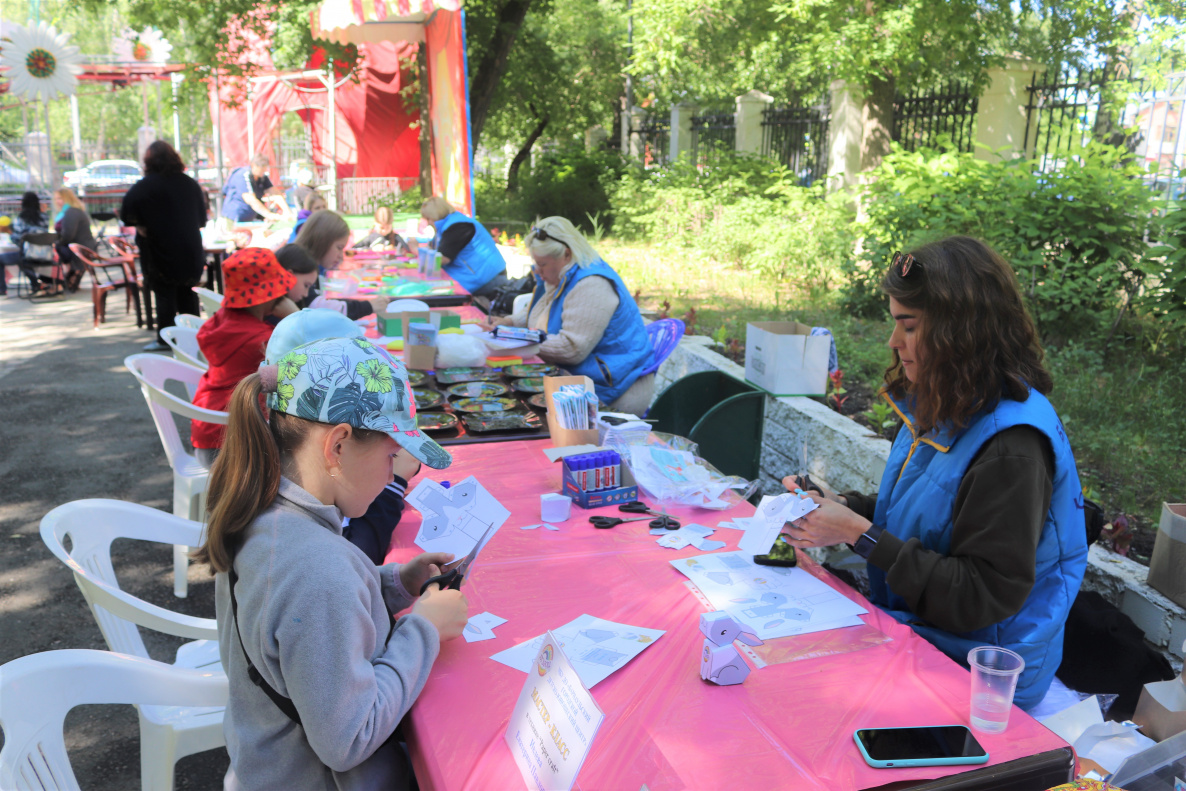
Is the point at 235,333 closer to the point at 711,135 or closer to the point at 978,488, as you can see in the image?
the point at 978,488

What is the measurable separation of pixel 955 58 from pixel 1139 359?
6.95 meters

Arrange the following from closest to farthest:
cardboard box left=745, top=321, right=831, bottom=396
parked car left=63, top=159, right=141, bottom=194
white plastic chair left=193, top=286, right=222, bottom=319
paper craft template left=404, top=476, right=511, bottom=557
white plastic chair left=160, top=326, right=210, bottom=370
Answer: paper craft template left=404, top=476, right=511, bottom=557
cardboard box left=745, top=321, right=831, bottom=396
white plastic chair left=160, top=326, right=210, bottom=370
white plastic chair left=193, top=286, right=222, bottom=319
parked car left=63, top=159, right=141, bottom=194

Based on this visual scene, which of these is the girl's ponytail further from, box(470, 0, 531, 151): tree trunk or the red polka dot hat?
box(470, 0, 531, 151): tree trunk

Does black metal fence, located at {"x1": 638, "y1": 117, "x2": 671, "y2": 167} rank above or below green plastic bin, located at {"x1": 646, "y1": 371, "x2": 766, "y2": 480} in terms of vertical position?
above

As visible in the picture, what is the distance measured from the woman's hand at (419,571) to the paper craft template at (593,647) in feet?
0.90

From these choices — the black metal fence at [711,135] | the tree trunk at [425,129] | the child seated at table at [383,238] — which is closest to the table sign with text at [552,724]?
the child seated at table at [383,238]

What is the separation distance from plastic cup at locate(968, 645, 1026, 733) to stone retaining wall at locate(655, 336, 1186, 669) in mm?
870

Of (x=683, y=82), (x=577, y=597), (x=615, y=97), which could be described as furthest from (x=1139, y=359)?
(x=615, y=97)

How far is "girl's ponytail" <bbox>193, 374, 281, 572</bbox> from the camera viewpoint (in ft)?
4.77

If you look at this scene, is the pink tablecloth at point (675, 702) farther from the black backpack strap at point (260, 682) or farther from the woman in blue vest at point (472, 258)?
the woman in blue vest at point (472, 258)

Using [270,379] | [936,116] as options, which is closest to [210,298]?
[270,379]

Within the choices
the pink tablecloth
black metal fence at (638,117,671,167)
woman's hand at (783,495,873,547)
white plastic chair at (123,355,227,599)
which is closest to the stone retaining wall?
woman's hand at (783,495,873,547)

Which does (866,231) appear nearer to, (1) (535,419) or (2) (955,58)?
(1) (535,419)


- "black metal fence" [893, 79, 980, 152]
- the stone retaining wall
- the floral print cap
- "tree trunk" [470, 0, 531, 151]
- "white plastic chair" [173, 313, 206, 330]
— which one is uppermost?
"tree trunk" [470, 0, 531, 151]
